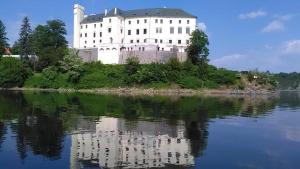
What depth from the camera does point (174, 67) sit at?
9788 cm

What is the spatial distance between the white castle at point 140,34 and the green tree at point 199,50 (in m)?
2.94

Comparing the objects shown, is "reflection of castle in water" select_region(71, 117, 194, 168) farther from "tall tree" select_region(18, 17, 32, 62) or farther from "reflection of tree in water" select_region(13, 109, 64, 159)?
"tall tree" select_region(18, 17, 32, 62)

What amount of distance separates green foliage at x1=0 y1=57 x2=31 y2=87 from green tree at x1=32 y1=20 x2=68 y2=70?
18.6 feet

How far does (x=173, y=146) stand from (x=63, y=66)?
8056 centimetres

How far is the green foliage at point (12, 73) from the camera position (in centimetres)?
9875

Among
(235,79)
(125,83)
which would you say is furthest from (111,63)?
(235,79)

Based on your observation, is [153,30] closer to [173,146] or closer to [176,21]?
[176,21]

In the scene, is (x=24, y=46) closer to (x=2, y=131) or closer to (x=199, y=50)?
(x=199, y=50)

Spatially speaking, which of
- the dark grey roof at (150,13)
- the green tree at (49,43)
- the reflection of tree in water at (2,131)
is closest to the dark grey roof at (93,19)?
the dark grey roof at (150,13)

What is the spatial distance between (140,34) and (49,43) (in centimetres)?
2651

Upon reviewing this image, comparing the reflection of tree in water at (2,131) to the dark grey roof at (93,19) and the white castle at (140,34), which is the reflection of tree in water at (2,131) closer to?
the white castle at (140,34)

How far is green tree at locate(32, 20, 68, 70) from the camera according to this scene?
103438 mm

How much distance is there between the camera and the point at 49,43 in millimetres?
112312

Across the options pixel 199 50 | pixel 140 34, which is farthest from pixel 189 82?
pixel 140 34
